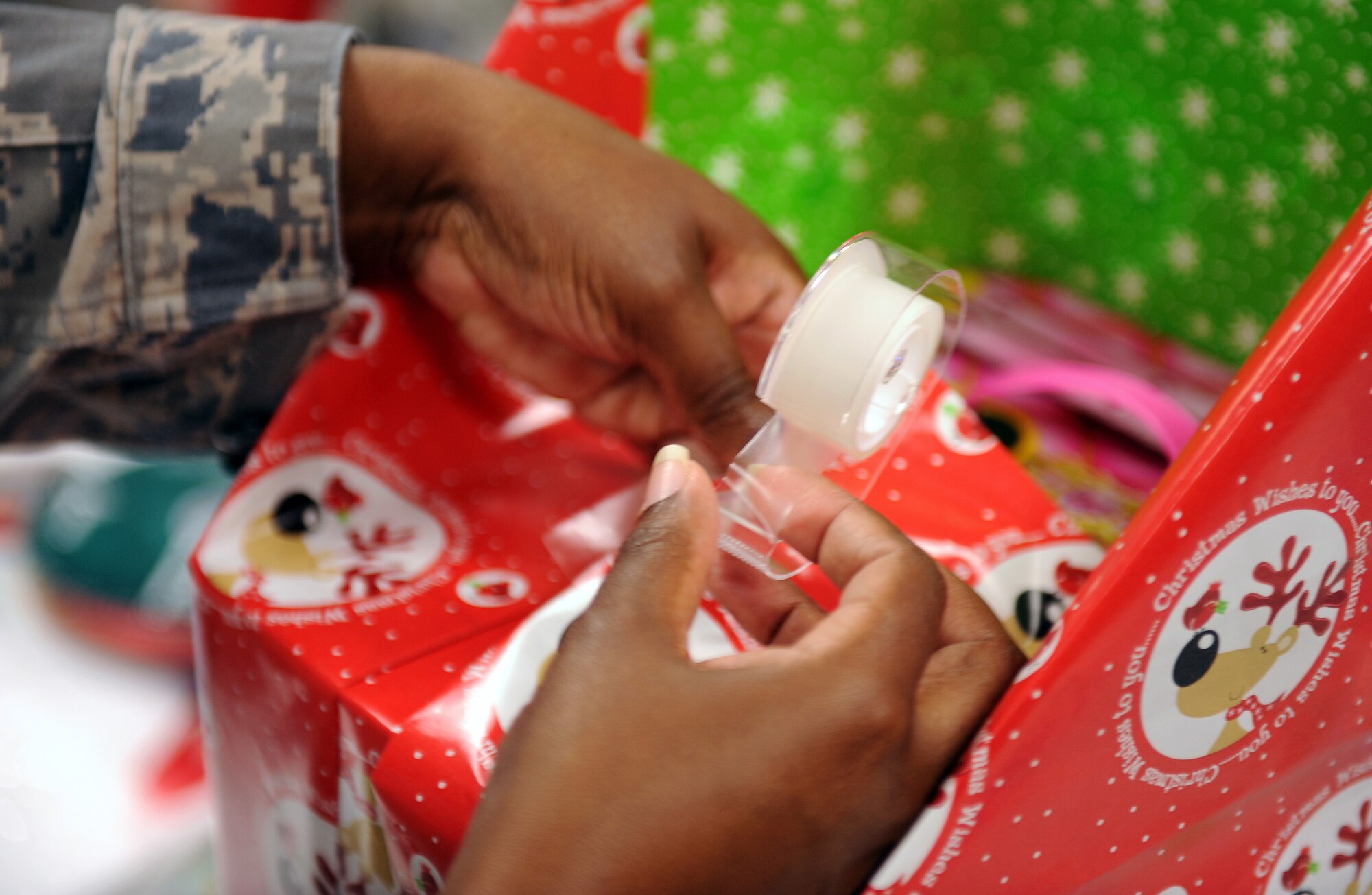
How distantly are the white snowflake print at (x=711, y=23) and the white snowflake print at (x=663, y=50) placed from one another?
2 centimetres

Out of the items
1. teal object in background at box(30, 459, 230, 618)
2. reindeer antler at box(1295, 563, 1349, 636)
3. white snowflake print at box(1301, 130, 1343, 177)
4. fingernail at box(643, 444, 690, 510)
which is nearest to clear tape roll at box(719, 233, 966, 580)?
fingernail at box(643, 444, 690, 510)

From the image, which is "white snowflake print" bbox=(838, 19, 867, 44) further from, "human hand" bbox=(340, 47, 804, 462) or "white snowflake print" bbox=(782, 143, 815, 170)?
"human hand" bbox=(340, 47, 804, 462)

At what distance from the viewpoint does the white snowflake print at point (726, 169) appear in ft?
2.23

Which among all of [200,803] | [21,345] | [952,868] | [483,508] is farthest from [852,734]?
[200,803]

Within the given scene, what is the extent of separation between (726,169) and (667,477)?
39 cm

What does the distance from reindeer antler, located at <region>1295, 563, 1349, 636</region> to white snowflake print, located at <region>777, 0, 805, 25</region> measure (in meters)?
0.43

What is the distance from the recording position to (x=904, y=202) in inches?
27.8

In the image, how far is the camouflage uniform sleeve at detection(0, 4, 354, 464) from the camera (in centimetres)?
46

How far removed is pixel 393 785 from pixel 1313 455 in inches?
11.8

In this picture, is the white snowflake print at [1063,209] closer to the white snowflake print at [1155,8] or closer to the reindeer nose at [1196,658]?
the white snowflake print at [1155,8]

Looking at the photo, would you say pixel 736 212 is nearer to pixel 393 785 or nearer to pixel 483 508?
pixel 483 508

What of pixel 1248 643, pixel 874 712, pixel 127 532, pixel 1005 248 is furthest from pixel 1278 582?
pixel 127 532

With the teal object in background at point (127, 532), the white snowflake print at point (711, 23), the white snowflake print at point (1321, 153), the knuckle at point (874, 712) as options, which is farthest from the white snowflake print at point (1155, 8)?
the teal object in background at point (127, 532)

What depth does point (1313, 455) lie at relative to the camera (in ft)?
1.03
